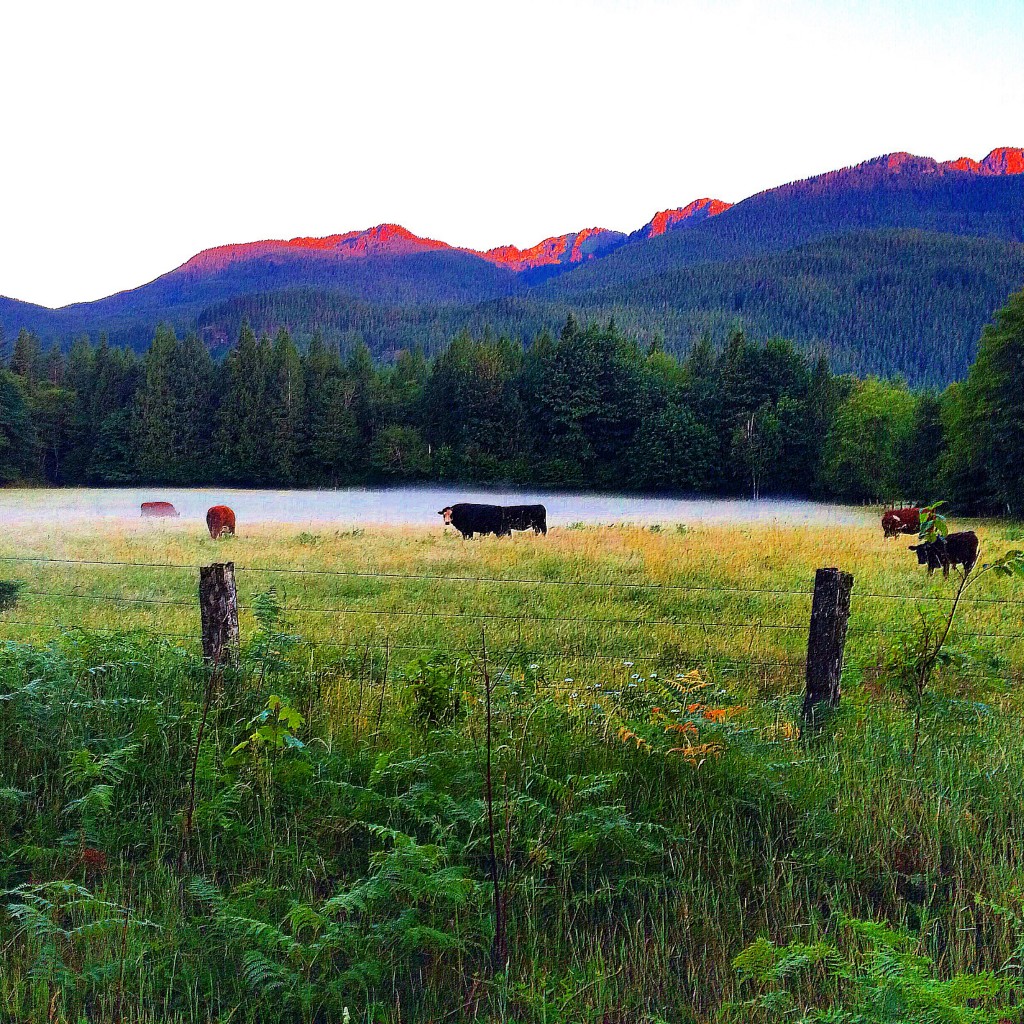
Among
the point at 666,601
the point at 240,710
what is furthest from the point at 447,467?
the point at 240,710

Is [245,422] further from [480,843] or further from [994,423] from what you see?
[480,843]

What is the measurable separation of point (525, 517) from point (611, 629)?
1408cm

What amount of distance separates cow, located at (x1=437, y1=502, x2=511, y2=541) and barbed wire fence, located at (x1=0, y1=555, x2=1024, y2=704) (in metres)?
9.12

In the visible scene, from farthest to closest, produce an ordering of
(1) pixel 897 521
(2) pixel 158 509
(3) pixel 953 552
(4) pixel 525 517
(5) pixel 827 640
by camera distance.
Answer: (2) pixel 158 509, (4) pixel 525 517, (1) pixel 897 521, (3) pixel 953 552, (5) pixel 827 640

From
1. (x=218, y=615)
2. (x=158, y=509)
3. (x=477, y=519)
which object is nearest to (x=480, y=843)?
(x=218, y=615)

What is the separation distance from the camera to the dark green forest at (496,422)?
4156cm

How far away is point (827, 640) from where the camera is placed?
20.1 ft

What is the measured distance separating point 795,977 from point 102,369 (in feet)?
202

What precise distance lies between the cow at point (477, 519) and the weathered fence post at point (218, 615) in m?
17.4

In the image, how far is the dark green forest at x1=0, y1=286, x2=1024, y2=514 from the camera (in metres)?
41.6

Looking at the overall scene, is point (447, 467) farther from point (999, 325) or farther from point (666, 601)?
point (666, 601)

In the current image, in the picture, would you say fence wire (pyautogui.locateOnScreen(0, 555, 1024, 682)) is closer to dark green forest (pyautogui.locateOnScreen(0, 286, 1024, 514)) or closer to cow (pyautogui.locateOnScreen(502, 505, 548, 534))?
cow (pyautogui.locateOnScreen(502, 505, 548, 534))

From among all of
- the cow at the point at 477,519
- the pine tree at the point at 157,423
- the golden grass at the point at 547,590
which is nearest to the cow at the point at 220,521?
the golden grass at the point at 547,590

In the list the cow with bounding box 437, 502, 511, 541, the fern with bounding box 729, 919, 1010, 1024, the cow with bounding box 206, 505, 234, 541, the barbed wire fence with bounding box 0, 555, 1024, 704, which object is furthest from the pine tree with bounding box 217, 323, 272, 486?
the fern with bounding box 729, 919, 1010, 1024
